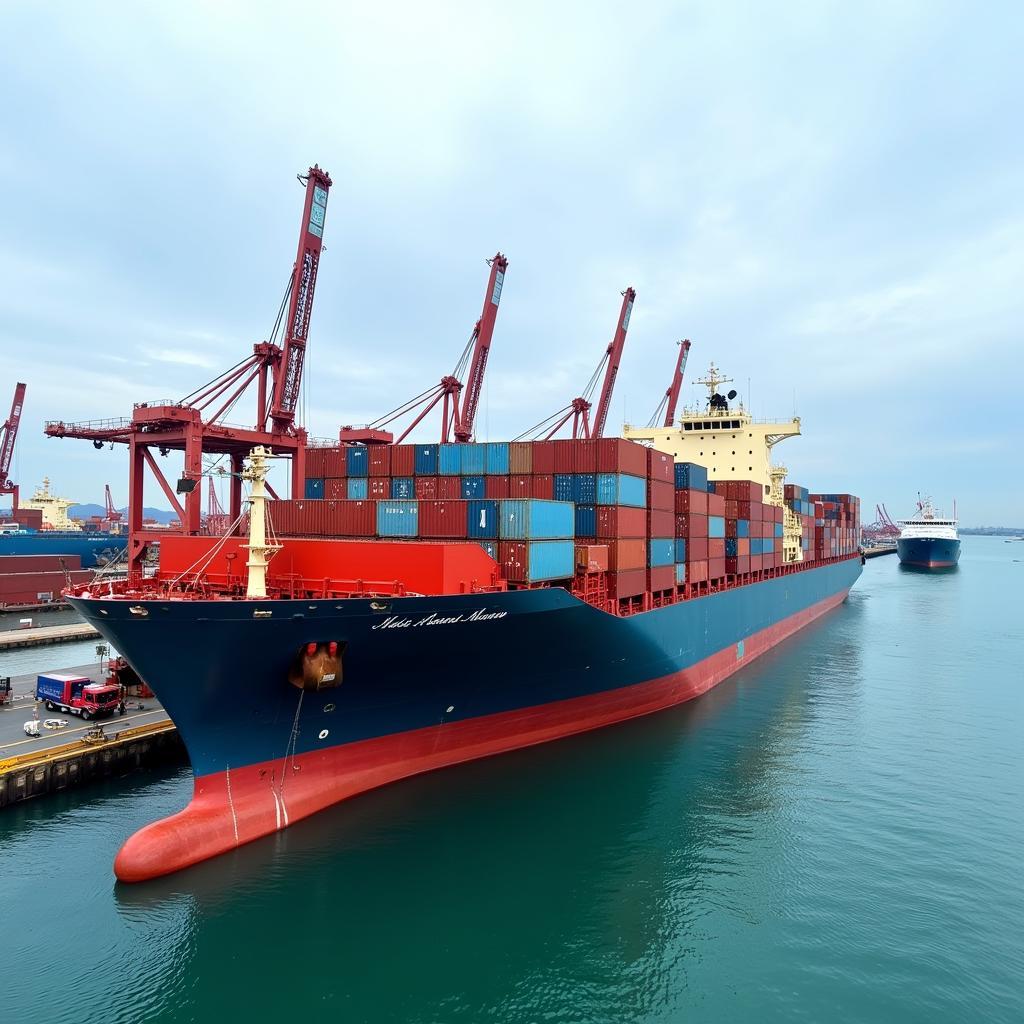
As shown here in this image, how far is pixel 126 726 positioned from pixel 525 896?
14.7 metres

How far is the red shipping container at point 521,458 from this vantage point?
72.7ft

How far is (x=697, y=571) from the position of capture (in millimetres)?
28203

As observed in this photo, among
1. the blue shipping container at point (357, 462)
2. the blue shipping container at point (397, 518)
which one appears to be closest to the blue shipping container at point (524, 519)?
the blue shipping container at point (397, 518)

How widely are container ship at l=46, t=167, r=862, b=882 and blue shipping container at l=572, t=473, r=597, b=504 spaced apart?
3.0 inches

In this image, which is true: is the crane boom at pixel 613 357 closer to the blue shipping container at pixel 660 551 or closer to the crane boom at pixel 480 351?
the crane boom at pixel 480 351

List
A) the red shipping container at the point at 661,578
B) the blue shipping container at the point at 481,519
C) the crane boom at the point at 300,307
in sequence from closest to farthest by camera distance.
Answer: the blue shipping container at the point at 481,519, the red shipping container at the point at 661,578, the crane boom at the point at 300,307

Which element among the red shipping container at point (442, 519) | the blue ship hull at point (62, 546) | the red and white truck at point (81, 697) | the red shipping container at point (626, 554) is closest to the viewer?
the red shipping container at point (442, 519)

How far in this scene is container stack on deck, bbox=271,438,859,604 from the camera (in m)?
18.5

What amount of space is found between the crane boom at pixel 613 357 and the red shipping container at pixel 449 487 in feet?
111

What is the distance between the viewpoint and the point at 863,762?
66.4ft

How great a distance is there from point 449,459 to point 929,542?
370 feet

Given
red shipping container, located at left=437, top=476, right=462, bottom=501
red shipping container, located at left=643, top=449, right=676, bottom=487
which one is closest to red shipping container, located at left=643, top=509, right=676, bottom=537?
red shipping container, located at left=643, top=449, right=676, bottom=487

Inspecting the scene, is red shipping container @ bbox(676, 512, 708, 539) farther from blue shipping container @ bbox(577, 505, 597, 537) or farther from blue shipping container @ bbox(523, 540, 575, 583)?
blue shipping container @ bbox(523, 540, 575, 583)

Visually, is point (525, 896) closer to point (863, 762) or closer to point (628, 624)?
point (628, 624)
